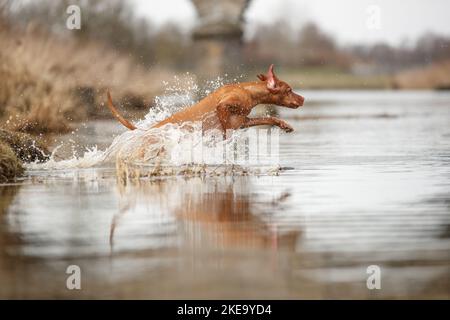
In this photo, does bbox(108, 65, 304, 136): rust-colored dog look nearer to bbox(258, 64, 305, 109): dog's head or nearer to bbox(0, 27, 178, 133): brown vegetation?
bbox(258, 64, 305, 109): dog's head

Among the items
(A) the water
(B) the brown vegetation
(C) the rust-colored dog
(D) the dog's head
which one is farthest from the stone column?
(C) the rust-colored dog

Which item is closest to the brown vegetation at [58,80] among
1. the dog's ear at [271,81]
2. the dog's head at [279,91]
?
the dog's head at [279,91]

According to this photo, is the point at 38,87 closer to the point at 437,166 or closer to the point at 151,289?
the point at 437,166

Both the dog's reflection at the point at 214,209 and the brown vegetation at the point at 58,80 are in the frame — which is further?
the brown vegetation at the point at 58,80

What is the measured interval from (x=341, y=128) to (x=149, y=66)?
31.8 feet

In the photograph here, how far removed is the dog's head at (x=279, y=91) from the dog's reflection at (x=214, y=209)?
1.53m

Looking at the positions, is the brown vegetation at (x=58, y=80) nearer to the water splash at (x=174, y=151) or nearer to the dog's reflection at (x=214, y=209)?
the water splash at (x=174, y=151)

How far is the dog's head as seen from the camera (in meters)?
12.3

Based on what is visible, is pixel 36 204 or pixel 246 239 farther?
pixel 36 204

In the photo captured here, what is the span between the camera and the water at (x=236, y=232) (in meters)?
6.19

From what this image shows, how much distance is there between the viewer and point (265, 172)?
1158 centimetres

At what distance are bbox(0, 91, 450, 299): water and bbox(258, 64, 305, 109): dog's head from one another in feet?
1.98

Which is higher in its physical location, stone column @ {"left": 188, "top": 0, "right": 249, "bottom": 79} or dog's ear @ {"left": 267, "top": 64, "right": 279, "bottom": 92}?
stone column @ {"left": 188, "top": 0, "right": 249, "bottom": 79}
